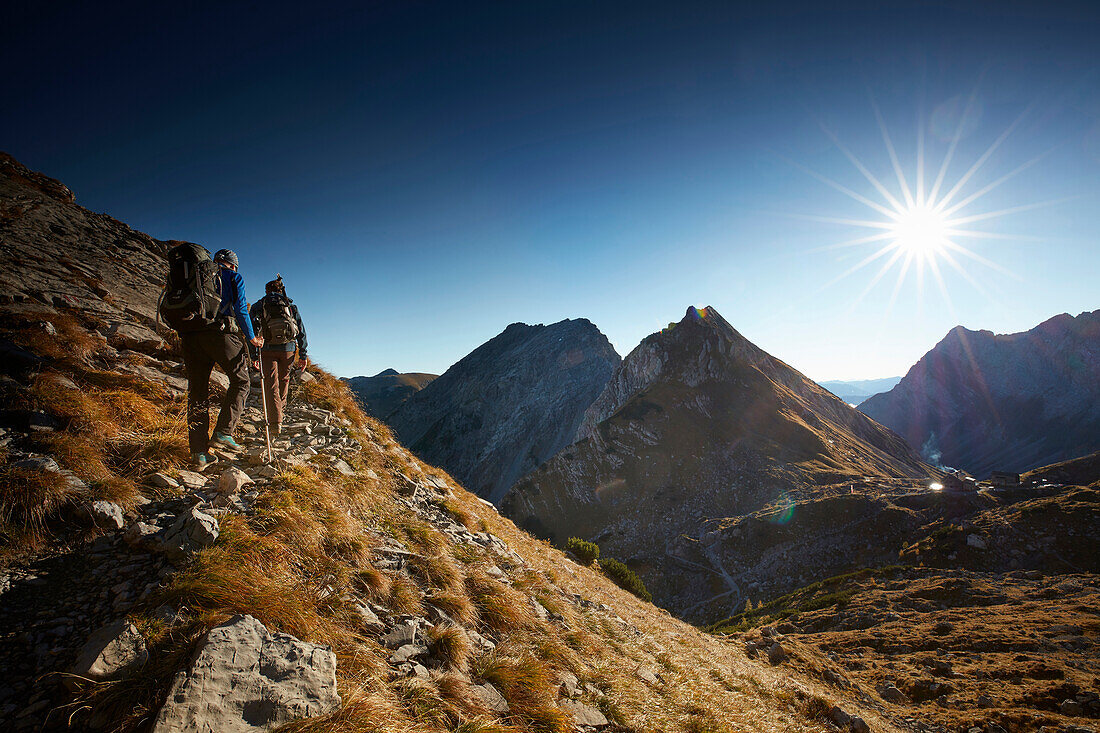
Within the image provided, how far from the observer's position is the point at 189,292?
648cm

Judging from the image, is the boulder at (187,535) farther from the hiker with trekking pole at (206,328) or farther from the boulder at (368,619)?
the hiker with trekking pole at (206,328)

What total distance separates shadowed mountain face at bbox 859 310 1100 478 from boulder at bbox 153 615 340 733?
21779cm

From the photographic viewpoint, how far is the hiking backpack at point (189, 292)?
21.1 feet

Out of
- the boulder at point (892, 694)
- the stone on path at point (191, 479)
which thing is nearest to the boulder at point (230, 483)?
the stone on path at point (191, 479)

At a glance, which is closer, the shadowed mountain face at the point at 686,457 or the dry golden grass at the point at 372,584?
the dry golden grass at the point at 372,584

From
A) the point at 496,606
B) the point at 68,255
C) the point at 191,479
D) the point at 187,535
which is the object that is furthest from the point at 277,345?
the point at 68,255

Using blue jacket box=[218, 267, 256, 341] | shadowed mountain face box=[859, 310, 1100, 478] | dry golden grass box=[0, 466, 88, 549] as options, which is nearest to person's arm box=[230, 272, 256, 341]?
blue jacket box=[218, 267, 256, 341]

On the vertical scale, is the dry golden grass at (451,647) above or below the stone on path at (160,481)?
below

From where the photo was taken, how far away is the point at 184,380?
29.0 ft

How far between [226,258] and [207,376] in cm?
236

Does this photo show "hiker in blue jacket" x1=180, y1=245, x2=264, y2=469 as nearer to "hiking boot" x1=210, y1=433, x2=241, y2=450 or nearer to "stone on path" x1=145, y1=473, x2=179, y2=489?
"hiking boot" x1=210, y1=433, x2=241, y2=450

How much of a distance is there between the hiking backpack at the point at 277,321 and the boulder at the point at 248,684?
7.15 meters

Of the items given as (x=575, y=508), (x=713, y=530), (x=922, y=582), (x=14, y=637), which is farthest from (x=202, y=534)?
(x=575, y=508)

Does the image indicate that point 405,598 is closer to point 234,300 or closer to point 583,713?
point 583,713
